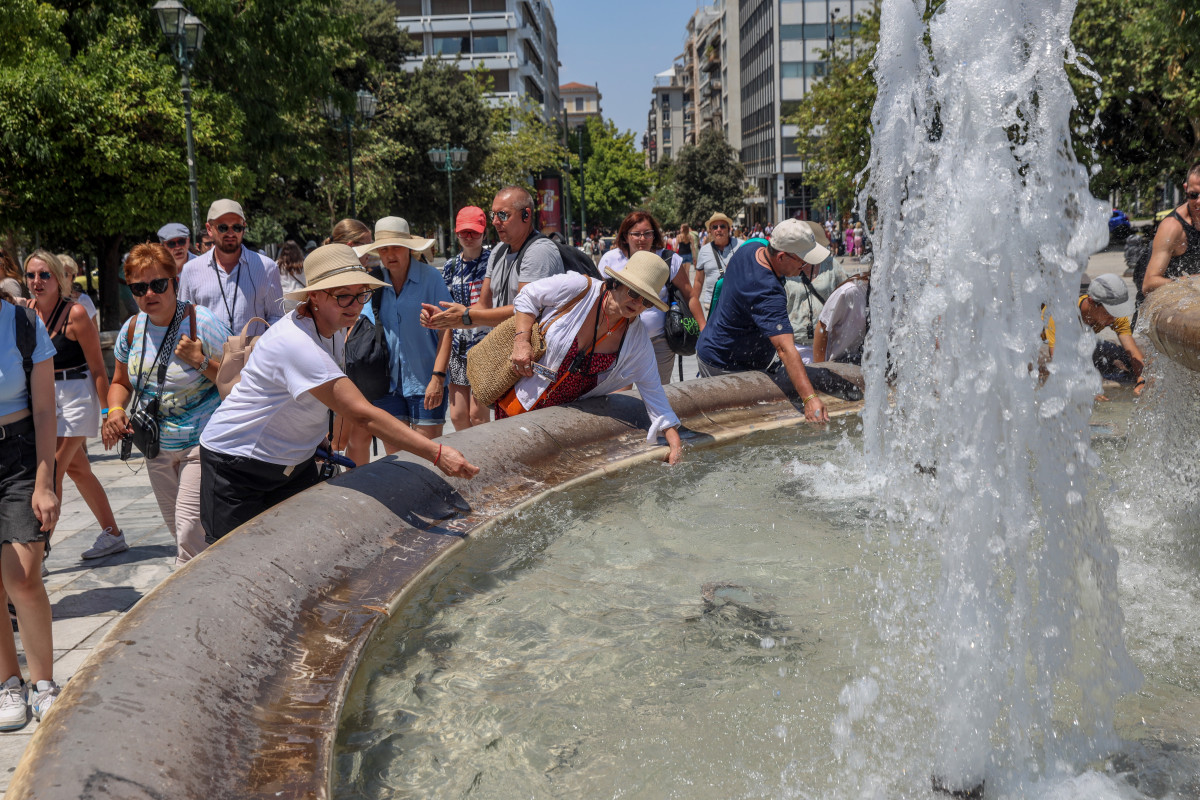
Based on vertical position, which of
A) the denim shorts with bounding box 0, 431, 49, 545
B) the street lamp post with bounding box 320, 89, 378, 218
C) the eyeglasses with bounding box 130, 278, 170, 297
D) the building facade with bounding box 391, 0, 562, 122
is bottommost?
the denim shorts with bounding box 0, 431, 49, 545

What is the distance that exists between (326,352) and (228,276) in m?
2.47

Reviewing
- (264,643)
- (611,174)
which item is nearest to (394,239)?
(264,643)

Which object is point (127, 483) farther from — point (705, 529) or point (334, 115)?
point (334, 115)

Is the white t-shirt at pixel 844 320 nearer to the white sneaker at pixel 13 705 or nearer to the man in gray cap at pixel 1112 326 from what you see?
the man in gray cap at pixel 1112 326

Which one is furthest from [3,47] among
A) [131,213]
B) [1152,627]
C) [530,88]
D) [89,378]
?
[530,88]

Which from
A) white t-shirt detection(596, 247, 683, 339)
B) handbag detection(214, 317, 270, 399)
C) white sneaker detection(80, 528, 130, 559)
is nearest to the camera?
handbag detection(214, 317, 270, 399)

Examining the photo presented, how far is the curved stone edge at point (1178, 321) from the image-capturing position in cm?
409

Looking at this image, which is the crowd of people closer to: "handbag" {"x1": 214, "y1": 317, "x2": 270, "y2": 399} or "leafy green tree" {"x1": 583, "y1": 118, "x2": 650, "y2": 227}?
"handbag" {"x1": 214, "y1": 317, "x2": 270, "y2": 399}

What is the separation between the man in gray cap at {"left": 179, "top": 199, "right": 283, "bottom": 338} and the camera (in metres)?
5.86

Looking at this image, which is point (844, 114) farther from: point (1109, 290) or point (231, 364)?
point (231, 364)

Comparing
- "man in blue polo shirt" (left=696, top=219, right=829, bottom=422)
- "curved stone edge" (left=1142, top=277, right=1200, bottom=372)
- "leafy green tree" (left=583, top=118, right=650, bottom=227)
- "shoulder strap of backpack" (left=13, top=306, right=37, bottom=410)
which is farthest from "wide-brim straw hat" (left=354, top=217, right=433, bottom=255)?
"leafy green tree" (left=583, top=118, right=650, bottom=227)

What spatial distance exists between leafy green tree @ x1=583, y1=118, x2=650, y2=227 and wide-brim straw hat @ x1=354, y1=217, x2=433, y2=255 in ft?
291

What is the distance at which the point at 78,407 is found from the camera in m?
5.68

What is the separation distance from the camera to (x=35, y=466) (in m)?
3.91
